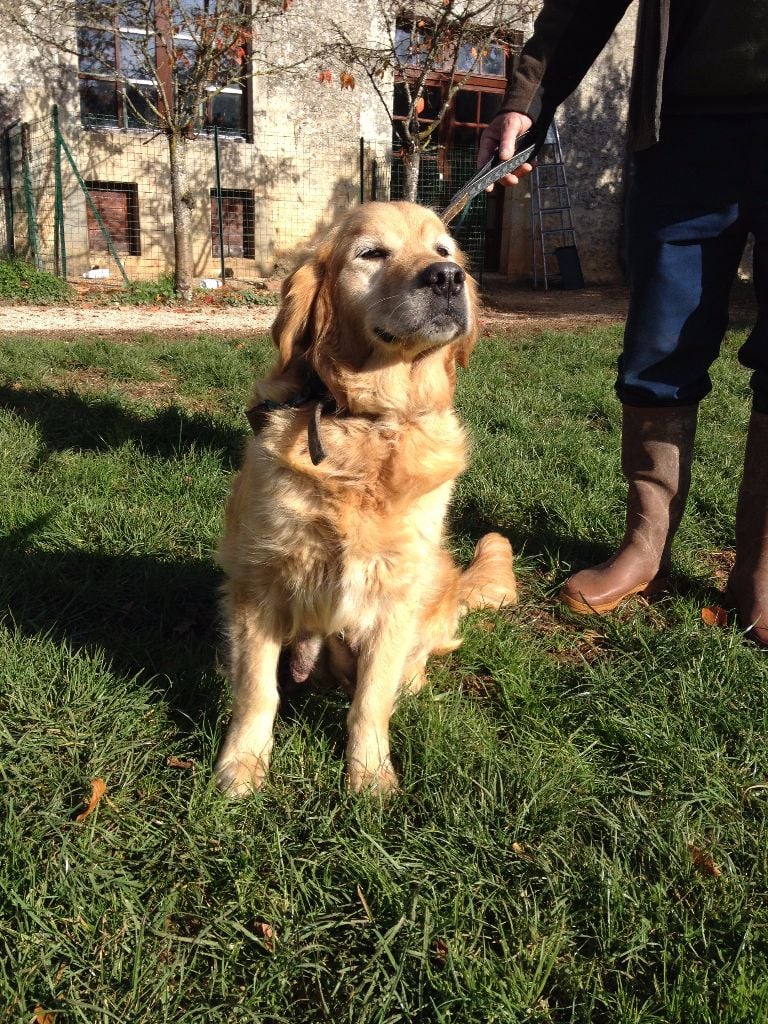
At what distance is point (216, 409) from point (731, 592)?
3125 mm

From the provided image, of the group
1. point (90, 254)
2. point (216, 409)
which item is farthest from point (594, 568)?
point (90, 254)

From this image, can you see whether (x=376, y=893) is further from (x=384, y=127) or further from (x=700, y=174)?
(x=384, y=127)

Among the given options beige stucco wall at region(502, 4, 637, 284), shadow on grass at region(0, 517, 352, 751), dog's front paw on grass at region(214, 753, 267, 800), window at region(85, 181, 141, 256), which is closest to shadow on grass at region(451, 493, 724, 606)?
shadow on grass at region(0, 517, 352, 751)

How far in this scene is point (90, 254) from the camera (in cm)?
1221

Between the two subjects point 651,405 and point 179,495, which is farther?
point 179,495

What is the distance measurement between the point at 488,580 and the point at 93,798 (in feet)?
4.65

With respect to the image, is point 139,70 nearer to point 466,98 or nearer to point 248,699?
point 466,98

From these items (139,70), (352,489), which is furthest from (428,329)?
(139,70)

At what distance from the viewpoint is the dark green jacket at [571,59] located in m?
2.51

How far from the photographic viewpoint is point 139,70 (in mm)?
11828

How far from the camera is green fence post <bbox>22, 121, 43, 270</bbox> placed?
11242 millimetres

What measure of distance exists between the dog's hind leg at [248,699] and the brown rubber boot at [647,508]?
1.24 m

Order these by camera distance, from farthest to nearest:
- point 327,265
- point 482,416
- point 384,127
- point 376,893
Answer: point 384,127 < point 482,416 < point 327,265 < point 376,893

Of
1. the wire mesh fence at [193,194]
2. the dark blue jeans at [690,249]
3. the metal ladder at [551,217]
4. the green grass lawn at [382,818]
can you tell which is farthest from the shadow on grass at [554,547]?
the metal ladder at [551,217]
